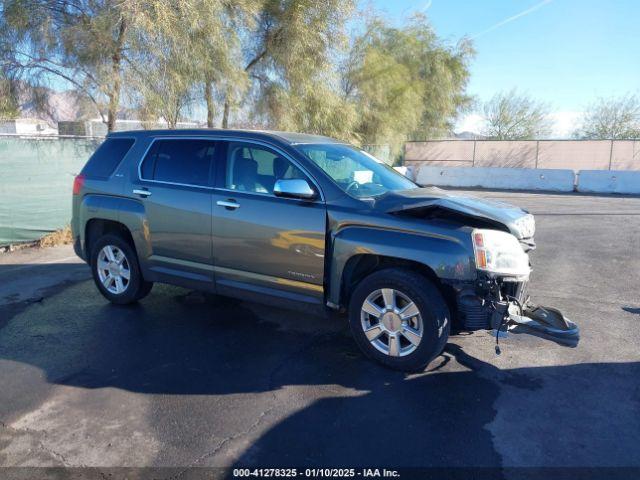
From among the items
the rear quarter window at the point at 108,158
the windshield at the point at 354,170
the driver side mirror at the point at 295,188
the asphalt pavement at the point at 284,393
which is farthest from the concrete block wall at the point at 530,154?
the driver side mirror at the point at 295,188

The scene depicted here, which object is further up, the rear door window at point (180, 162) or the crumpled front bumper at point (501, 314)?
the rear door window at point (180, 162)

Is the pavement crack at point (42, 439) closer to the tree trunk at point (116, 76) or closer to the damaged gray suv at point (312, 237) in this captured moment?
the damaged gray suv at point (312, 237)

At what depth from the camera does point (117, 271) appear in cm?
539

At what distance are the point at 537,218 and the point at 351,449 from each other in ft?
36.0

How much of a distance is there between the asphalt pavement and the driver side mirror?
4.64 feet

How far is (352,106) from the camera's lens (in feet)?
57.8

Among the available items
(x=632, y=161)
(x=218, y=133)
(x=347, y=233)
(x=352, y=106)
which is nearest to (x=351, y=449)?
(x=347, y=233)

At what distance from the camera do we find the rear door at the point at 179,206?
15.3 ft

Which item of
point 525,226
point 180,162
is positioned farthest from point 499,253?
point 180,162

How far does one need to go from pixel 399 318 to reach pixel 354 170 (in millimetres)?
1603

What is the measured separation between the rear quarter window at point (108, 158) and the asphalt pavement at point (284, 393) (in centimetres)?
156

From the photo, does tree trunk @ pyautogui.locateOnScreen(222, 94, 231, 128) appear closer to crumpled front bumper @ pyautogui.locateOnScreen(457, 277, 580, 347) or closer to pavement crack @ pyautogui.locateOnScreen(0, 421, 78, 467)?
crumpled front bumper @ pyautogui.locateOnScreen(457, 277, 580, 347)

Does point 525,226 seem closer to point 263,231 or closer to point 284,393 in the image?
point 263,231

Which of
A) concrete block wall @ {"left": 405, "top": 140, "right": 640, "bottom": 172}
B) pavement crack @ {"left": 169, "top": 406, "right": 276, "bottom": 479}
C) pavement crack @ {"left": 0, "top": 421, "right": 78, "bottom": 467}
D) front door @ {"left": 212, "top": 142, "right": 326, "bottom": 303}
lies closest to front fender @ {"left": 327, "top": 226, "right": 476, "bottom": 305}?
front door @ {"left": 212, "top": 142, "right": 326, "bottom": 303}
